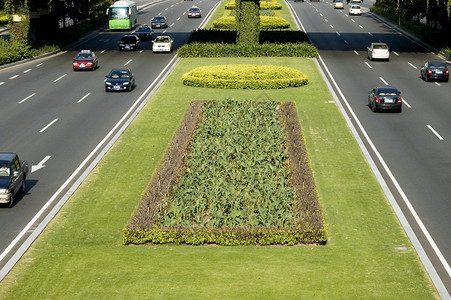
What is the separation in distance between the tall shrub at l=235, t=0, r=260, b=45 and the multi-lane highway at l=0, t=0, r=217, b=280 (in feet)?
22.7

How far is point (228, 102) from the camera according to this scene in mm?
43344

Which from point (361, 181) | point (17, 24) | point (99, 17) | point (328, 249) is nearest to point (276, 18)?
point (99, 17)

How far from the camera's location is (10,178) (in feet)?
91.4

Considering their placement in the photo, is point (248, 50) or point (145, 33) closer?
point (248, 50)

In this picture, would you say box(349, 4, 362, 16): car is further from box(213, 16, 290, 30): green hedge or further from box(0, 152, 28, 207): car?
box(0, 152, 28, 207): car

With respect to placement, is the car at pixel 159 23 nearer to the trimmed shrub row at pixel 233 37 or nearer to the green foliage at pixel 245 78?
the trimmed shrub row at pixel 233 37

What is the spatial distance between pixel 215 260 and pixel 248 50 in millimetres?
46477

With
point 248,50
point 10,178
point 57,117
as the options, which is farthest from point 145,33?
point 10,178

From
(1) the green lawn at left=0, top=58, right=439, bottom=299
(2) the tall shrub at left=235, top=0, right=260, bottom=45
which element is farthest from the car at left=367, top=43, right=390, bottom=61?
(1) the green lawn at left=0, top=58, right=439, bottom=299

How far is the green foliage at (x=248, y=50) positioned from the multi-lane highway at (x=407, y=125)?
7.19ft

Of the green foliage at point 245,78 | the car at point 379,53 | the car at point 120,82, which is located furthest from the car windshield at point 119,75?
the car at point 379,53

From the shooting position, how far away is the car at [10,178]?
1072 inches

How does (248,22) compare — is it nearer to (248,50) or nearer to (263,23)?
(248,50)

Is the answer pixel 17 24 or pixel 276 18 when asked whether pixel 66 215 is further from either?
pixel 276 18
